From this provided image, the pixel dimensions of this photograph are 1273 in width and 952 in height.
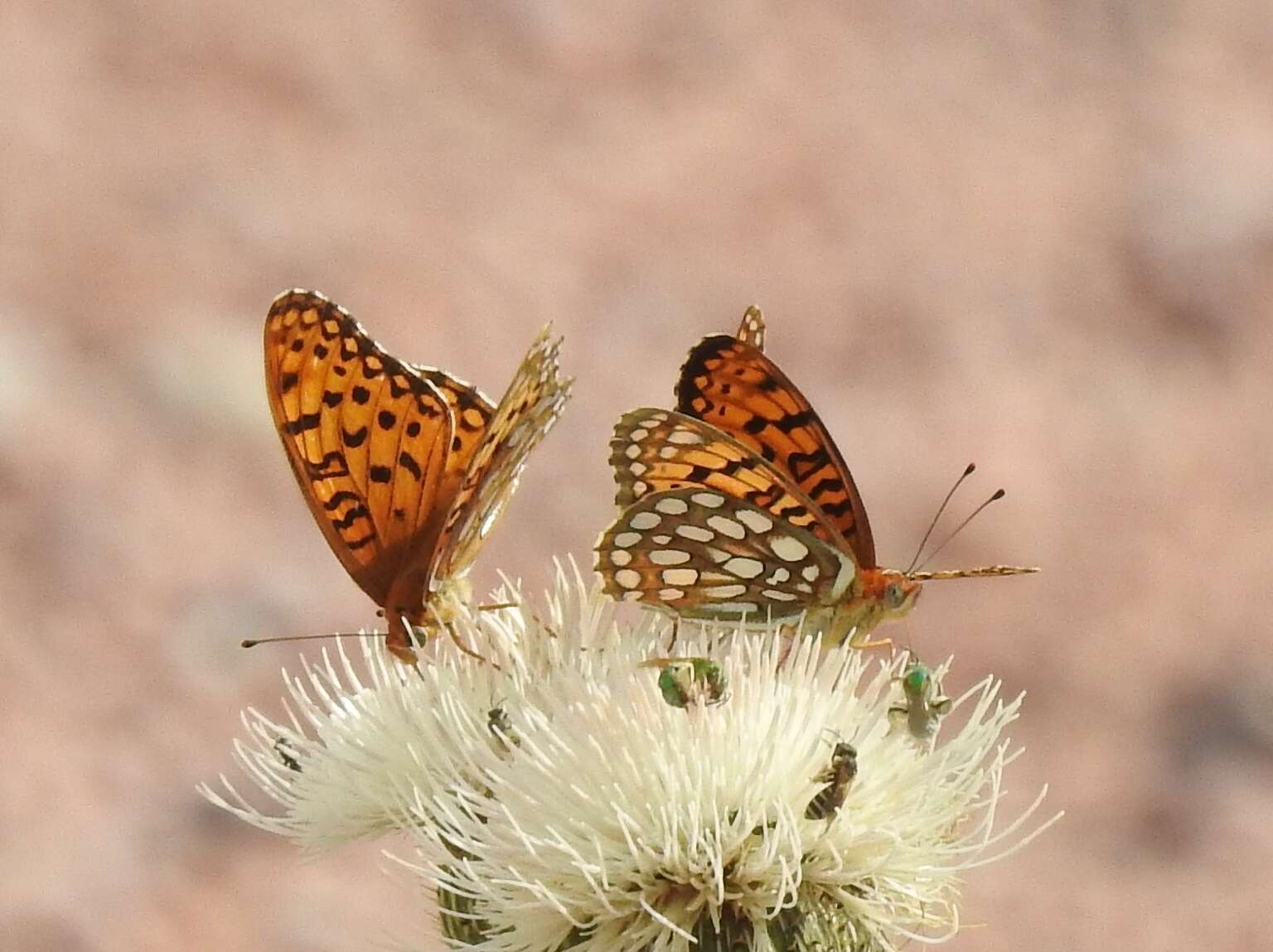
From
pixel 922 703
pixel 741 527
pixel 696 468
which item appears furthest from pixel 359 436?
pixel 922 703

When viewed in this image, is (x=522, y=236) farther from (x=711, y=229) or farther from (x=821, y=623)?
(x=821, y=623)

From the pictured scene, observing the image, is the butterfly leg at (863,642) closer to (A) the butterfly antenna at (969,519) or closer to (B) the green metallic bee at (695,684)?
(A) the butterfly antenna at (969,519)

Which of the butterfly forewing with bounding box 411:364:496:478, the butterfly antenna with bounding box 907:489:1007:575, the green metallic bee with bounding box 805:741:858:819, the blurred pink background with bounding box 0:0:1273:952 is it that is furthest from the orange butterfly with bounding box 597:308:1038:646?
the blurred pink background with bounding box 0:0:1273:952

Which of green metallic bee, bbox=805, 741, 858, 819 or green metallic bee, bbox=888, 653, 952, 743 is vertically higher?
green metallic bee, bbox=888, 653, 952, 743

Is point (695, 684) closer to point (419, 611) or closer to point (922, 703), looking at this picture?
point (922, 703)

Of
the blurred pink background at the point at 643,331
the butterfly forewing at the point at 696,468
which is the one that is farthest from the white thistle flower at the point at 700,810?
the blurred pink background at the point at 643,331

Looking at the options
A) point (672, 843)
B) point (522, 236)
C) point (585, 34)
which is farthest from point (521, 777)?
point (585, 34)

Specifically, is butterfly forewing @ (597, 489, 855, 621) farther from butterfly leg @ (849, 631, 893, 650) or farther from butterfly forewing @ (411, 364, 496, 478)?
butterfly forewing @ (411, 364, 496, 478)
